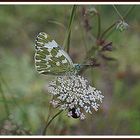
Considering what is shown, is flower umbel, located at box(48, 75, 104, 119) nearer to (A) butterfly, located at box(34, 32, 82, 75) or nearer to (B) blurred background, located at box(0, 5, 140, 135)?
(A) butterfly, located at box(34, 32, 82, 75)

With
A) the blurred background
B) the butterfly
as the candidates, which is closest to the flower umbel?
the butterfly

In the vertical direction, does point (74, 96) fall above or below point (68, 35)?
below

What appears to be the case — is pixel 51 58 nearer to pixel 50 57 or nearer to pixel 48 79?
pixel 50 57

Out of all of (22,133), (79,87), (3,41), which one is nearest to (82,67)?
(79,87)

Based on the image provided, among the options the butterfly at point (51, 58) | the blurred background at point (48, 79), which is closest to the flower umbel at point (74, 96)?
the butterfly at point (51, 58)

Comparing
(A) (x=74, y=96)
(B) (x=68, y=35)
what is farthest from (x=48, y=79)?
(A) (x=74, y=96)

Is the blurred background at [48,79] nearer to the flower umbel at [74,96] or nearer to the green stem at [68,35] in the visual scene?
the green stem at [68,35]
